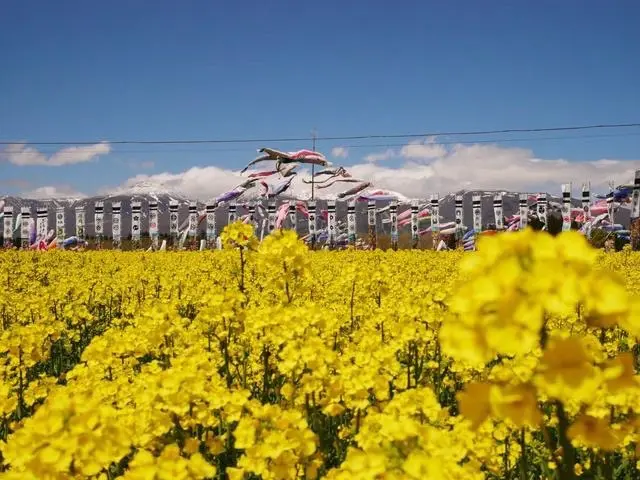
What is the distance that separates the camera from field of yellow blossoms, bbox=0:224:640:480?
1164mm

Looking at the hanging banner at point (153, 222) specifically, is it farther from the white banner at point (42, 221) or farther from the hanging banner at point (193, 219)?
the white banner at point (42, 221)

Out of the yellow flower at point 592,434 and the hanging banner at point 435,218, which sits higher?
the hanging banner at point 435,218

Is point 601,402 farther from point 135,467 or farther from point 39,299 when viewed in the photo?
point 39,299

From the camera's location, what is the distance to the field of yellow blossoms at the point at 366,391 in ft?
3.82

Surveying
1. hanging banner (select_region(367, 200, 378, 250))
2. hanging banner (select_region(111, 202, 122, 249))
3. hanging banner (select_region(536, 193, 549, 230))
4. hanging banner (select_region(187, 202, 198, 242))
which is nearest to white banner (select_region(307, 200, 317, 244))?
hanging banner (select_region(367, 200, 378, 250))

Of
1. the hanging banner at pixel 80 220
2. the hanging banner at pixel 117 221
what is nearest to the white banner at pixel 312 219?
the hanging banner at pixel 117 221

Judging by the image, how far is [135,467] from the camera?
77.2 inches

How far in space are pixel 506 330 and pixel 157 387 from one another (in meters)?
2.09

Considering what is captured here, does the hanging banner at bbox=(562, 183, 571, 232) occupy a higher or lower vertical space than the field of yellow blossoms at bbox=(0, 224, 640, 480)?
higher

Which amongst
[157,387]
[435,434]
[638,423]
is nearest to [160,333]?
[157,387]

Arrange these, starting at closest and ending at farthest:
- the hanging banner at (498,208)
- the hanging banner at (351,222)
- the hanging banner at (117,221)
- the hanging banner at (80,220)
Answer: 1. the hanging banner at (117,221)
2. the hanging banner at (351,222)
3. the hanging banner at (498,208)
4. the hanging banner at (80,220)

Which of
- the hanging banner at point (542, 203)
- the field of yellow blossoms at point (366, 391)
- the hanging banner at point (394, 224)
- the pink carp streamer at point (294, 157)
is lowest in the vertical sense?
the field of yellow blossoms at point (366, 391)

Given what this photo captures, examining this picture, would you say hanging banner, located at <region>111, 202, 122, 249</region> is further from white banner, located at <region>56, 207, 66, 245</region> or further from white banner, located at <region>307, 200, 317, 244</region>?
white banner, located at <region>307, 200, 317, 244</region>

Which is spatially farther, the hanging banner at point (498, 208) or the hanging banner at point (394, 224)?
the hanging banner at point (498, 208)
